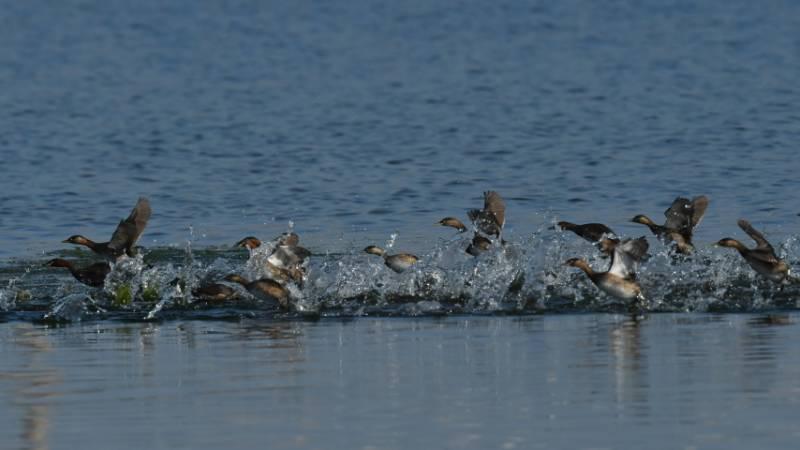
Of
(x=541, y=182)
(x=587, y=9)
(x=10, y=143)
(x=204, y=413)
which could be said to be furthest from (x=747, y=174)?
(x=587, y=9)

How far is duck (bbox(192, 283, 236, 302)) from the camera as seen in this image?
1645cm

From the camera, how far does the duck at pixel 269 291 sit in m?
16.2

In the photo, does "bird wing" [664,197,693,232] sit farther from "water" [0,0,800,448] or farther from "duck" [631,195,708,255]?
"water" [0,0,800,448]

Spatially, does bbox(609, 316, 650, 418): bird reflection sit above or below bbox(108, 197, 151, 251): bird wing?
below

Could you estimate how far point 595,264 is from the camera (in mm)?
18031

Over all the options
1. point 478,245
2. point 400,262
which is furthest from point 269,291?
point 478,245

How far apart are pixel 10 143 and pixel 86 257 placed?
12.5m

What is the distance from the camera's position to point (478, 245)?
18.7 metres

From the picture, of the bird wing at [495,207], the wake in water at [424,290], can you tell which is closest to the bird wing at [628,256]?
the wake in water at [424,290]

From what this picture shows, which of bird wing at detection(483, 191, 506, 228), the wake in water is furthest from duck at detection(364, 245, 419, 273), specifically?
bird wing at detection(483, 191, 506, 228)

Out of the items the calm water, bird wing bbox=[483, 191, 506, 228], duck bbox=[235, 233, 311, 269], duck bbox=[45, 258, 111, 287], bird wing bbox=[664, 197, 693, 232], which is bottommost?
the calm water

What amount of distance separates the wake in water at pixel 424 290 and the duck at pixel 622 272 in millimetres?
128

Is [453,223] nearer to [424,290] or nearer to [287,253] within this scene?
[287,253]

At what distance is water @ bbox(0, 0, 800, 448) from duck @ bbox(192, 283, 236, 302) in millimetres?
133
